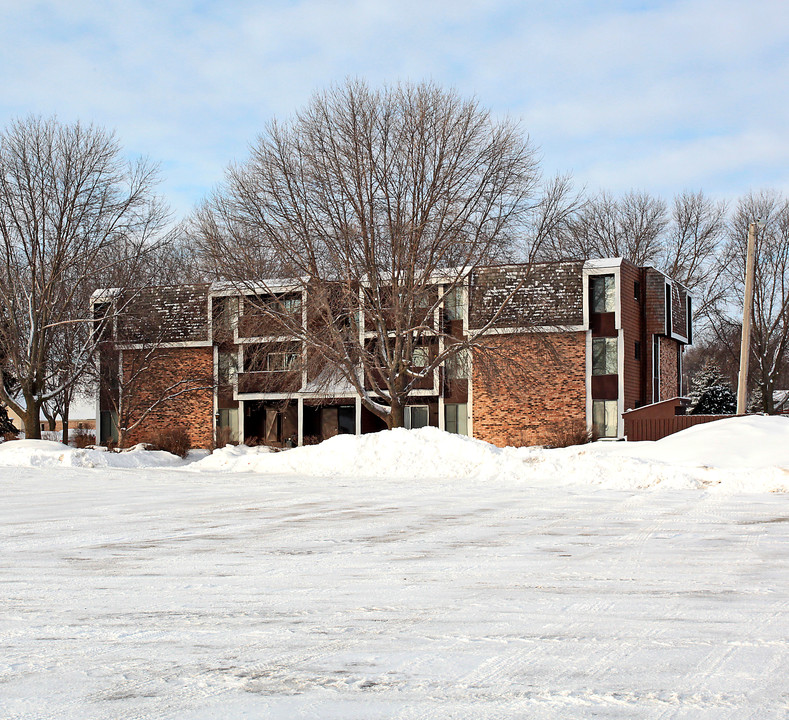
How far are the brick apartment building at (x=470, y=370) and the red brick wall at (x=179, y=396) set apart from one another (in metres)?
0.06

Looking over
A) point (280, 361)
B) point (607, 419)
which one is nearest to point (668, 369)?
point (607, 419)

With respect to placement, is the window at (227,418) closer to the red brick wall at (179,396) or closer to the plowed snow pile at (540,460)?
the red brick wall at (179,396)

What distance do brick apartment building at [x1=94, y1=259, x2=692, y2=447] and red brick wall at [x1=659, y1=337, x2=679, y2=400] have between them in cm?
10

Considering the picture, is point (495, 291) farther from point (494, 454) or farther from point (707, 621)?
point (707, 621)

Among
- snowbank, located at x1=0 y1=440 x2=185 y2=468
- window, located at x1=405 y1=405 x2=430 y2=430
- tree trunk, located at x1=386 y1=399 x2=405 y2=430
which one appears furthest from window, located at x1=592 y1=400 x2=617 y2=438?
snowbank, located at x1=0 y1=440 x2=185 y2=468

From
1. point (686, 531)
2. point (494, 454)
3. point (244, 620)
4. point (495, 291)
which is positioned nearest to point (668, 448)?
point (494, 454)

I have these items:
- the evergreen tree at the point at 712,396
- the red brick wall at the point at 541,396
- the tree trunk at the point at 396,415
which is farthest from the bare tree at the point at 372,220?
the evergreen tree at the point at 712,396

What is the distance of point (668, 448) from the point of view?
20188 mm

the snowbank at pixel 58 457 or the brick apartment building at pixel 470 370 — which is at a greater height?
the brick apartment building at pixel 470 370

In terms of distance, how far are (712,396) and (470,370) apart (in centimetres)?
2296

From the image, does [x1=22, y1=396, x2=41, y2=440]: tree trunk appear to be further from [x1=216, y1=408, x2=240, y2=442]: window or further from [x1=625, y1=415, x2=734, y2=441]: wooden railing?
[x1=625, y1=415, x2=734, y2=441]: wooden railing

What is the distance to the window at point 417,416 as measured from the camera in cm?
4212

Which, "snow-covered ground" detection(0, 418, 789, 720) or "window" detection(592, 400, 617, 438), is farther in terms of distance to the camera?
"window" detection(592, 400, 617, 438)

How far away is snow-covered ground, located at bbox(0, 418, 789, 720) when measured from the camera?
406cm
